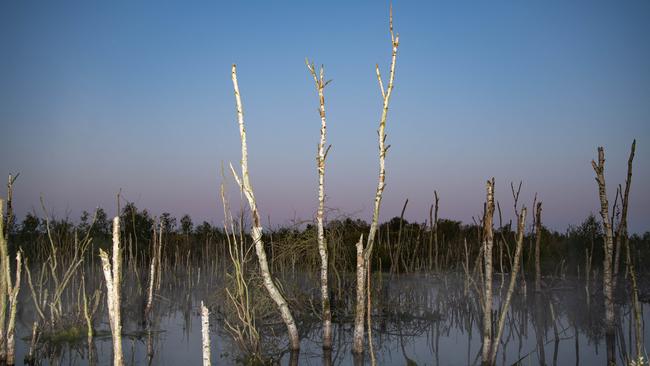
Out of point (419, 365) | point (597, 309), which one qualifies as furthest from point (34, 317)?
point (597, 309)

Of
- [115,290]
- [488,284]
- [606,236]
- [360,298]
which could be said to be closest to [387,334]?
[360,298]

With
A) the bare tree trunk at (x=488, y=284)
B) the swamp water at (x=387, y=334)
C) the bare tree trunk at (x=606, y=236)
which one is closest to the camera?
the bare tree trunk at (x=488, y=284)

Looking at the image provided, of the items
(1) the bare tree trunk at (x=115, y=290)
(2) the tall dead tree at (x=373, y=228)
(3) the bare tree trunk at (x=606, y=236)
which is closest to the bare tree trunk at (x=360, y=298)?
(2) the tall dead tree at (x=373, y=228)

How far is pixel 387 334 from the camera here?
1192 centimetres

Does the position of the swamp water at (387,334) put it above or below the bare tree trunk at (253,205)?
below

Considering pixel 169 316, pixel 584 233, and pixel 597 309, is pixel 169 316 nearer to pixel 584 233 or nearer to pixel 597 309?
pixel 597 309

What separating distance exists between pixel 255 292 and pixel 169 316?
347cm

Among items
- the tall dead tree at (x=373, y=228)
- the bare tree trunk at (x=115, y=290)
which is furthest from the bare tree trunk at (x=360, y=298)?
the bare tree trunk at (x=115, y=290)

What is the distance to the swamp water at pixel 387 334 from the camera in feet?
32.9

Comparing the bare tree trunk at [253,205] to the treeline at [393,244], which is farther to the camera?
the treeline at [393,244]

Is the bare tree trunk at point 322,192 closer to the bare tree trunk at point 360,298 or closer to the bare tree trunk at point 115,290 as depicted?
the bare tree trunk at point 360,298

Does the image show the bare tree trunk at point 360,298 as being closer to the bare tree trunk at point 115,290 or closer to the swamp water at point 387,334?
the swamp water at point 387,334

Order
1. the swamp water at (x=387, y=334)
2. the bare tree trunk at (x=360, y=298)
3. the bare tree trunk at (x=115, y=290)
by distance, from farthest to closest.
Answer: the swamp water at (x=387, y=334) < the bare tree trunk at (x=360, y=298) < the bare tree trunk at (x=115, y=290)

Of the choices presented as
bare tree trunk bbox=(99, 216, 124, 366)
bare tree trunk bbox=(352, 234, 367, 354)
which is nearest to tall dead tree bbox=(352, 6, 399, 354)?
bare tree trunk bbox=(352, 234, 367, 354)
